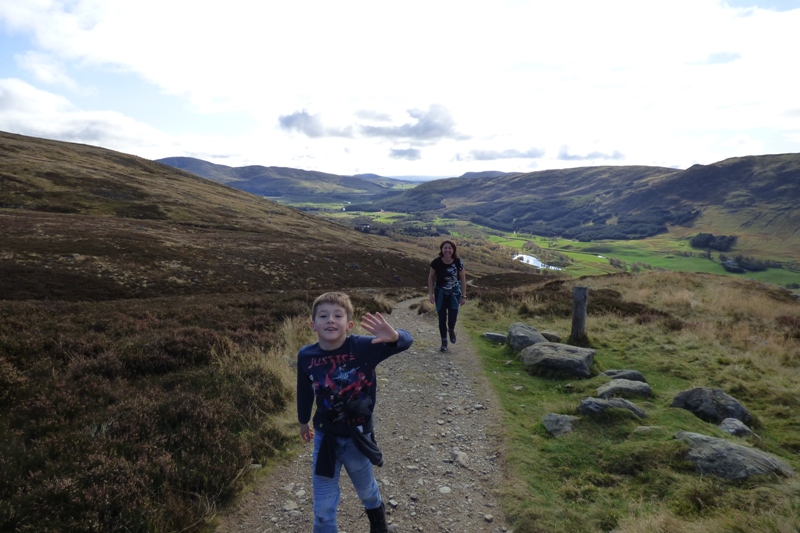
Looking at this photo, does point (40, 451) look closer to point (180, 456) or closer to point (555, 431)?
point (180, 456)

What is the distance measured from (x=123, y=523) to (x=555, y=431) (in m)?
6.35

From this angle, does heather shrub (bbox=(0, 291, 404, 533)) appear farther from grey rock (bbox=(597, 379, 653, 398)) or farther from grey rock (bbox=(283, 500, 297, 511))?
grey rock (bbox=(597, 379, 653, 398))

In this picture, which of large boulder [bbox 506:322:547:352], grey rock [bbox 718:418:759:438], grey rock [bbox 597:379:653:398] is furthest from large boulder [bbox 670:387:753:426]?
large boulder [bbox 506:322:547:352]

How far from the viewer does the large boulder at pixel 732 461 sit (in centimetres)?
510

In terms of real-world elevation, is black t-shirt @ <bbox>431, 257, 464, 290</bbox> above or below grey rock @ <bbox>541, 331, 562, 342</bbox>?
above

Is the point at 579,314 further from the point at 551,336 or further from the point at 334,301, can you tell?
the point at 334,301

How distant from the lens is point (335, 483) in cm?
419

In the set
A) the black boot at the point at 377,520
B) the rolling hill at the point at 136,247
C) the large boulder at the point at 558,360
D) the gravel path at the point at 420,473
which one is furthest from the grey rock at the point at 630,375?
the rolling hill at the point at 136,247

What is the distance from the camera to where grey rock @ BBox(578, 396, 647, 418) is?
7387mm

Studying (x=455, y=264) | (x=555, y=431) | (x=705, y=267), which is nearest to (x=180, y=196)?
(x=455, y=264)

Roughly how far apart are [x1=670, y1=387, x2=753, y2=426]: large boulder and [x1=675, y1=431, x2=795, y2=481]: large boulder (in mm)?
2354

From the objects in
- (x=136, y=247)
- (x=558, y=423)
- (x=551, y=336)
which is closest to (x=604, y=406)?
(x=558, y=423)

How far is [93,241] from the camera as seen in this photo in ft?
111

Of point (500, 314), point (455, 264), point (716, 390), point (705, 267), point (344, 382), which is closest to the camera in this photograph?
point (344, 382)
